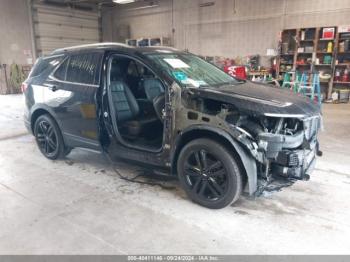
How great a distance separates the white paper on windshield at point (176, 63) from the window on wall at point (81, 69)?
77cm

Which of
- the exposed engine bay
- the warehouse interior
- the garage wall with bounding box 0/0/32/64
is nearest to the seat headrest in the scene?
the warehouse interior

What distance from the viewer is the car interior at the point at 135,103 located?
10.4 feet

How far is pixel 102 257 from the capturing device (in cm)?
198

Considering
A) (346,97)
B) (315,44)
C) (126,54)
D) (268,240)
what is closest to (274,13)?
(315,44)

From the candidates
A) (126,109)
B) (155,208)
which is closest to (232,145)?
(155,208)

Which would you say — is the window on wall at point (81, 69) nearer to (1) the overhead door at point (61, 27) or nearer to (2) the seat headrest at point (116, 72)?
(2) the seat headrest at point (116, 72)

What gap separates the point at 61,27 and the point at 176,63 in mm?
11616

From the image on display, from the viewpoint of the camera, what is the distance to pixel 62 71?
3.44 metres

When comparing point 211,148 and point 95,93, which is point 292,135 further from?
point 95,93

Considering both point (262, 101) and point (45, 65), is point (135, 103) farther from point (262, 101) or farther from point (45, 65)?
point (262, 101)

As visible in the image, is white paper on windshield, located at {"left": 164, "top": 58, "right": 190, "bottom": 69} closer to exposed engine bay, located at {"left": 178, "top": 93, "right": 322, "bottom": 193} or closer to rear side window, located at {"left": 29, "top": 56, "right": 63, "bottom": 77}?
exposed engine bay, located at {"left": 178, "top": 93, "right": 322, "bottom": 193}

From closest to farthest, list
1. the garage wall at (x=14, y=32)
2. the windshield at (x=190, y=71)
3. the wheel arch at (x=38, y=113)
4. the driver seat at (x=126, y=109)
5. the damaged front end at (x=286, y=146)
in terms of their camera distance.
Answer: the damaged front end at (x=286, y=146), the windshield at (x=190, y=71), the driver seat at (x=126, y=109), the wheel arch at (x=38, y=113), the garage wall at (x=14, y=32)

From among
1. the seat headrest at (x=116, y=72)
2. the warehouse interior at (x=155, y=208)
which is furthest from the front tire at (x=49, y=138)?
the seat headrest at (x=116, y=72)

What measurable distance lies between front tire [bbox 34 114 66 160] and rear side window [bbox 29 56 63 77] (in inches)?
22.7
